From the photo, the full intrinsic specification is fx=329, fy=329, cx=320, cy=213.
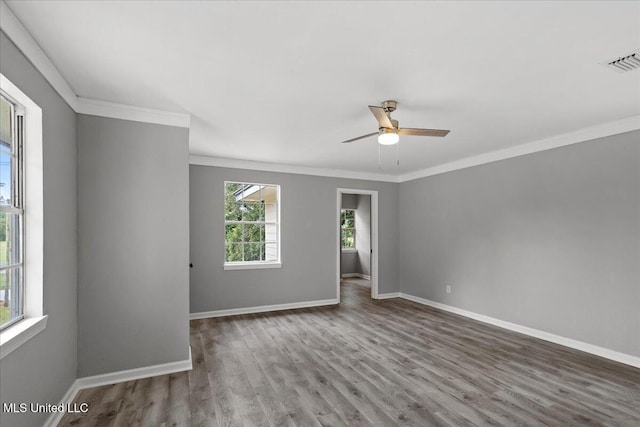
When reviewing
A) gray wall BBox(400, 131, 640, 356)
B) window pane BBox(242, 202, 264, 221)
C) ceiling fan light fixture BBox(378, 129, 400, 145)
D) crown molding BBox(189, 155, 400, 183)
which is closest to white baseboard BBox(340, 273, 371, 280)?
gray wall BBox(400, 131, 640, 356)

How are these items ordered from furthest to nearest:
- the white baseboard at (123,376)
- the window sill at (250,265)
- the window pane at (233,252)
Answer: the window pane at (233,252) → the window sill at (250,265) → the white baseboard at (123,376)

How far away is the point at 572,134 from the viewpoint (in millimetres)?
3850

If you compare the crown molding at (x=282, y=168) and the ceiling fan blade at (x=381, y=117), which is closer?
the ceiling fan blade at (x=381, y=117)

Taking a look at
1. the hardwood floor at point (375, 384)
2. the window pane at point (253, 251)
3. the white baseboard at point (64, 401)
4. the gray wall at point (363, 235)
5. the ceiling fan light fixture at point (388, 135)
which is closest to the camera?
the white baseboard at point (64, 401)

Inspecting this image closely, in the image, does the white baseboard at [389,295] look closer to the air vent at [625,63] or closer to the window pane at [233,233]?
the window pane at [233,233]

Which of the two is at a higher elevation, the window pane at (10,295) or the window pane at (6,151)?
the window pane at (6,151)

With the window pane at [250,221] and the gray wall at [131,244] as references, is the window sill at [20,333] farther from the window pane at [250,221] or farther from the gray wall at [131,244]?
the window pane at [250,221]

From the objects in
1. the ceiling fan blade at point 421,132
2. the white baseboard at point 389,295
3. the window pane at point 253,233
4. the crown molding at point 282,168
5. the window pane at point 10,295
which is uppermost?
the crown molding at point 282,168

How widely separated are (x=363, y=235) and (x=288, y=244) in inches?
163

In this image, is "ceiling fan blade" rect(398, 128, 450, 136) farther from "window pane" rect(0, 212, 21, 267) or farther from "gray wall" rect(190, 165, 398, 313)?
"gray wall" rect(190, 165, 398, 313)

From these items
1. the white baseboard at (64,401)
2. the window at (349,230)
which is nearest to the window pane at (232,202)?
the white baseboard at (64,401)

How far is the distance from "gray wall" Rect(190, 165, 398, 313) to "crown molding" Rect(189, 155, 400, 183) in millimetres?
74

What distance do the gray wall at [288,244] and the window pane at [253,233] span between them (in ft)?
Answer: 1.29

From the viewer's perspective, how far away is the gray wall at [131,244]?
9.49ft
